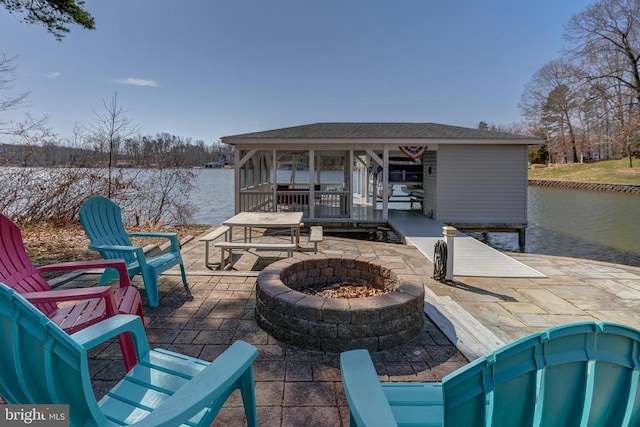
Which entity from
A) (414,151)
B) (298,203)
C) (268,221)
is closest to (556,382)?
(268,221)

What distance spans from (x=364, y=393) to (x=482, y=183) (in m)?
9.52

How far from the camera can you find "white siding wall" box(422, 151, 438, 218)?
389 inches

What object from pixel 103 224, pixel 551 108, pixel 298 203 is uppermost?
pixel 551 108

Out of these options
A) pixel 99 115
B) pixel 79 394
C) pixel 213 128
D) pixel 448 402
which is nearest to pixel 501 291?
pixel 448 402

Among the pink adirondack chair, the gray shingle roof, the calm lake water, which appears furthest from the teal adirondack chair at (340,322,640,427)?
Result: the calm lake water

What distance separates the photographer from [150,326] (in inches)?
122

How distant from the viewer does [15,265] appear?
8.45ft

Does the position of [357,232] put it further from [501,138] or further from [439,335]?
[439,335]

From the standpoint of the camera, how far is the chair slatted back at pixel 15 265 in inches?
96.1

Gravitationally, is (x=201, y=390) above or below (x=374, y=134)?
below

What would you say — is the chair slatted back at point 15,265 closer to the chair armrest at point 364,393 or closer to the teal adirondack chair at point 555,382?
the chair armrest at point 364,393

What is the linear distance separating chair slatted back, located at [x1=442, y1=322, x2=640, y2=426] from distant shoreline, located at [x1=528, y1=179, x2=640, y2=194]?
3013 cm

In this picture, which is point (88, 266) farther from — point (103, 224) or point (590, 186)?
point (590, 186)

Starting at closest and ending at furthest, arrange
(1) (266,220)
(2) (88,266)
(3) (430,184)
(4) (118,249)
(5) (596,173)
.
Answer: (2) (88,266) → (4) (118,249) → (1) (266,220) → (3) (430,184) → (5) (596,173)
